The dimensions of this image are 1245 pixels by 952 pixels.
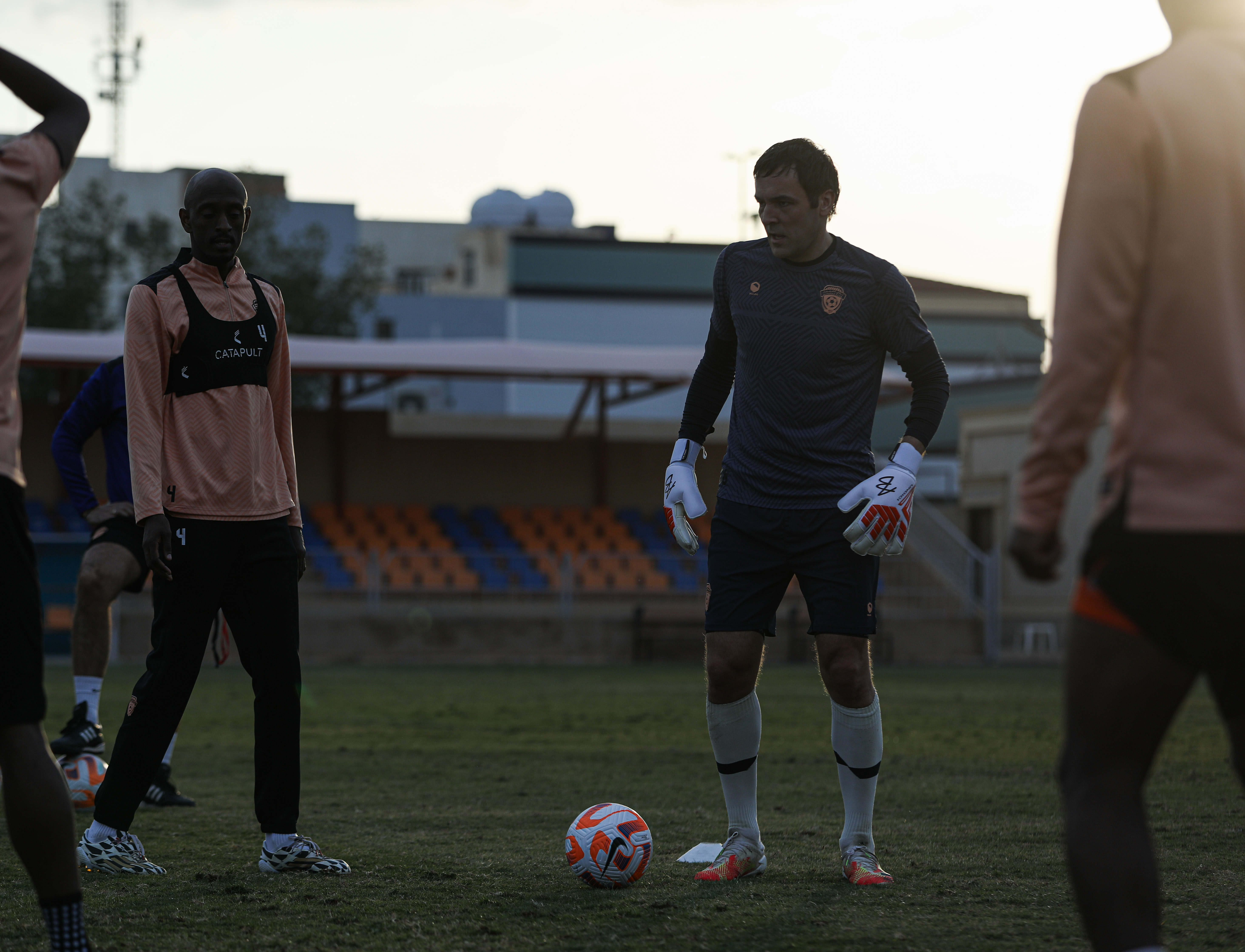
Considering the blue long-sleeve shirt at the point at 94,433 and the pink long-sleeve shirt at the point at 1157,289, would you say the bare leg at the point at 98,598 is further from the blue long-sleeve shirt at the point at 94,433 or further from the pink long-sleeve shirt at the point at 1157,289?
the pink long-sleeve shirt at the point at 1157,289

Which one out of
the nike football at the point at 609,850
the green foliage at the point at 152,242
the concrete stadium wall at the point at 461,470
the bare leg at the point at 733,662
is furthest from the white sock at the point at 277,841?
the green foliage at the point at 152,242

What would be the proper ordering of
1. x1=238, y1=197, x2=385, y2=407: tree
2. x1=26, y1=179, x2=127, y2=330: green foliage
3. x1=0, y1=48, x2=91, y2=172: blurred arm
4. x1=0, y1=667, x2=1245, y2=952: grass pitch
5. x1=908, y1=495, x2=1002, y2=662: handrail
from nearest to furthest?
x1=0, y1=48, x2=91, y2=172: blurred arm, x1=0, y1=667, x2=1245, y2=952: grass pitch, x1=908, y1=495, x2=1002, y2=662: handrail, x1=26, y1=179, x2=127, y2=330: green foliage, x1=238, y1=197, x2=385, y2=407: tree

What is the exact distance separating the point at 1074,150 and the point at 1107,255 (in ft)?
0.70

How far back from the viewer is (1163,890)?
15.5 ft

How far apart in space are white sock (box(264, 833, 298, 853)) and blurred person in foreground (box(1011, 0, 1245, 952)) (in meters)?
3.10

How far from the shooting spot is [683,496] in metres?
5.45

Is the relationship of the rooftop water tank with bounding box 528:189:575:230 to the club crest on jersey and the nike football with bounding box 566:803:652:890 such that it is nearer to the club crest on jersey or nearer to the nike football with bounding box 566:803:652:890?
the club crest on jersey

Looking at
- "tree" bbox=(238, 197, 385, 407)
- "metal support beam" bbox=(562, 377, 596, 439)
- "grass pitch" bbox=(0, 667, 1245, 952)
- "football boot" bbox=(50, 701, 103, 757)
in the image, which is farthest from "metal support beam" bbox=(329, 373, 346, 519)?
"football boot" bbox=(50, 701, 103, 757)

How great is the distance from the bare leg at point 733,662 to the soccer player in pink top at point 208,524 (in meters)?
1.33

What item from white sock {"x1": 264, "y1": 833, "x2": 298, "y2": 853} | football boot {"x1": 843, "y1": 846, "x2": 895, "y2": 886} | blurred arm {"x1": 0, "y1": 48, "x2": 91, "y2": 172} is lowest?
white sock {"x1": 264, "y1": 833, "x2": 298, "y2": 853}

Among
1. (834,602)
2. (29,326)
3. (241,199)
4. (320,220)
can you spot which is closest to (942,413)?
(834,602)

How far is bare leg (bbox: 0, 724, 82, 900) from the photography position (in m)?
3.23

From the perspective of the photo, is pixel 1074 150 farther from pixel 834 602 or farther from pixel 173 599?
pixel 173 599

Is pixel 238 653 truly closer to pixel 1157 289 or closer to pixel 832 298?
pixel 832 298
